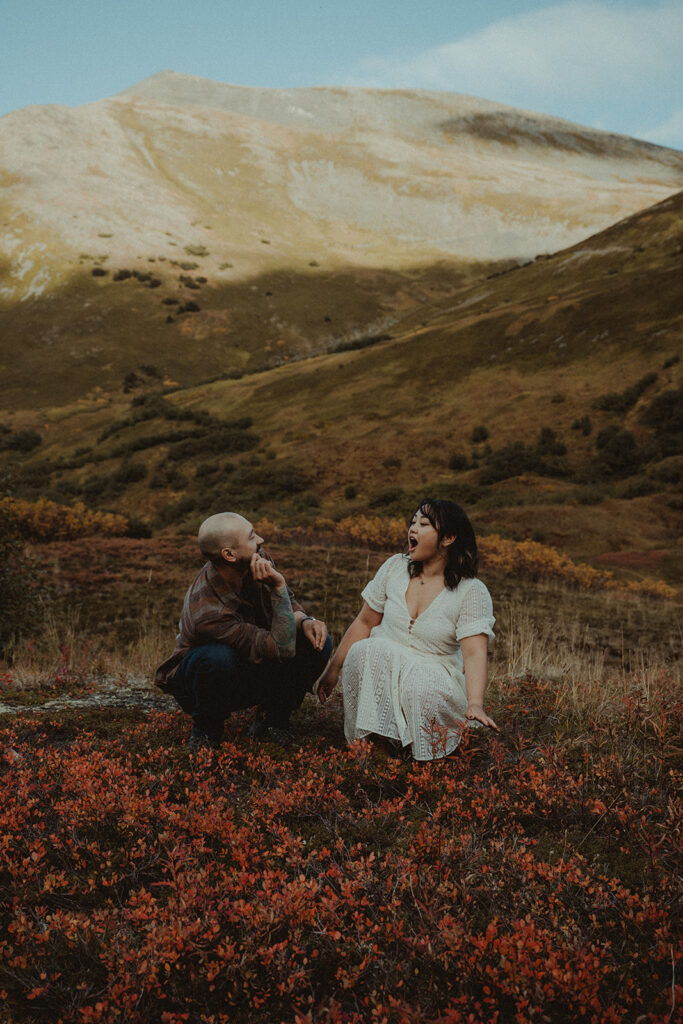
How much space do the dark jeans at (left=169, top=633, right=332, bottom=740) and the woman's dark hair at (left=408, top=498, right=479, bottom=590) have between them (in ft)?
3.17

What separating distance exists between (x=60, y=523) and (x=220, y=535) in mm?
17884

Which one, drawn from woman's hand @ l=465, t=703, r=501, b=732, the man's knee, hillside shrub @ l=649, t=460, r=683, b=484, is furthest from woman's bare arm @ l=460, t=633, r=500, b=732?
hillside shrub @ l=649, t=460, r=683, b=484

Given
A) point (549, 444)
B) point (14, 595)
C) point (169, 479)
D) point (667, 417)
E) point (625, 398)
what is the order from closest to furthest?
point (14, 595), point (667, 417), point (549, 444), point (625, 398), point (169, 479)

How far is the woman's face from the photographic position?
13.3 feet

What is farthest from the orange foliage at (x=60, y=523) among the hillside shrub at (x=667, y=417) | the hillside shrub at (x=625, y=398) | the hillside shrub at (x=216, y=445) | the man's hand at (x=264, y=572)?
the hillside shrub at (x=625, y=398)

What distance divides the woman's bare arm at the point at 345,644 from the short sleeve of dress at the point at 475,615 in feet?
2.12

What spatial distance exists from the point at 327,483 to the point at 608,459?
11.9m

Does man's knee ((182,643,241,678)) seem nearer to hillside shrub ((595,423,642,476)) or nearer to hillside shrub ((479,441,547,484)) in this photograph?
hillside shrub ((479,441,547,484))

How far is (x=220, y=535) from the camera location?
377cm

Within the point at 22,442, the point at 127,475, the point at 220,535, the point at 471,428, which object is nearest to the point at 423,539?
the point at 220,535

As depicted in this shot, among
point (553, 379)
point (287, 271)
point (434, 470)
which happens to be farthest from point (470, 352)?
point (287, 271)

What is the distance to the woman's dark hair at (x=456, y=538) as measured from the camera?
4059 mm

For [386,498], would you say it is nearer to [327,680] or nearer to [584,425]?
[584,425]

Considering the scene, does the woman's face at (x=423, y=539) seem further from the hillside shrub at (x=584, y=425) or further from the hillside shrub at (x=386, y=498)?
the hillside shrub at (x=584, y=425)
